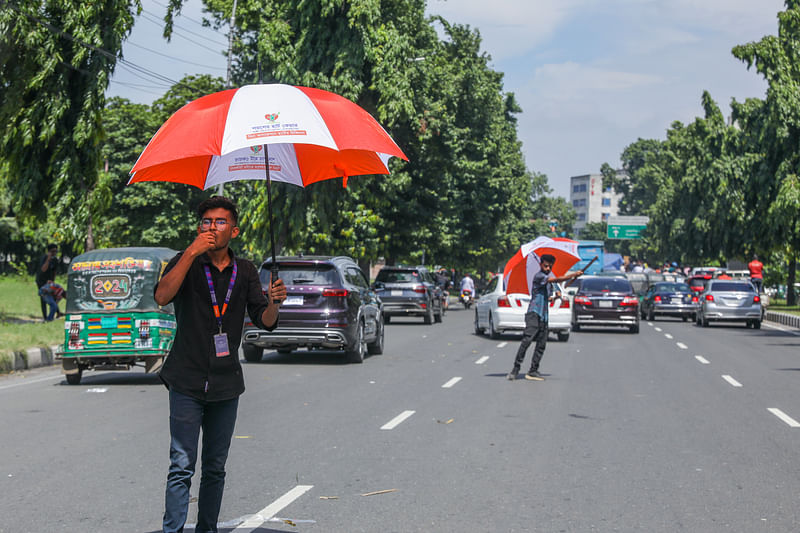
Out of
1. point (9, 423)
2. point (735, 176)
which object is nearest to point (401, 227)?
point (735, 176)

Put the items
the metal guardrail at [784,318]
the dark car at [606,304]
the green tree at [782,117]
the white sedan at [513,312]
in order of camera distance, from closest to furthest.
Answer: the white sedan at [513,312] < the dark car at [606,304] < the metal guardrail at [784,318] < the green tree at [782,117]

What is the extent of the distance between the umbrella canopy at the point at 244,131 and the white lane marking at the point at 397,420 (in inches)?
171

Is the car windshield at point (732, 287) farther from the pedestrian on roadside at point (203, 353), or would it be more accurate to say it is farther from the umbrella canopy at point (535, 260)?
the pedestrian on roadside at point (203, 353)

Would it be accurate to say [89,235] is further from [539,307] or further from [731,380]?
[731,380]

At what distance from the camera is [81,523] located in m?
6.12

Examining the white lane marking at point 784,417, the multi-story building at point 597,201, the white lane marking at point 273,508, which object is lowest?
the white lane marking at point 273,508

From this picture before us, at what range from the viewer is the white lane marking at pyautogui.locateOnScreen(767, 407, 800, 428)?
10.7m

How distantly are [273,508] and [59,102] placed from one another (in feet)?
61.5

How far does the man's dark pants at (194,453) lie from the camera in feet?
15.9

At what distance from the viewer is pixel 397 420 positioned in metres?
10.7

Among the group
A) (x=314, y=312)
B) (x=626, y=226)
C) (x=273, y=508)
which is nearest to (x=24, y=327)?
(x=314, y=312)

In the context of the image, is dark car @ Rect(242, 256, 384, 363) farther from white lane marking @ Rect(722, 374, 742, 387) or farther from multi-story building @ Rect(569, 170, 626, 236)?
multi-story building @ Rect(569, 170, 626, 236)

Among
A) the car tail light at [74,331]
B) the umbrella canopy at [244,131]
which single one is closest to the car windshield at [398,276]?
the car tail light at [74,331]

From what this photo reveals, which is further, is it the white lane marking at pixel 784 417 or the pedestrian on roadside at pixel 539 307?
the pedestrian on roadside at pixel 539 307
